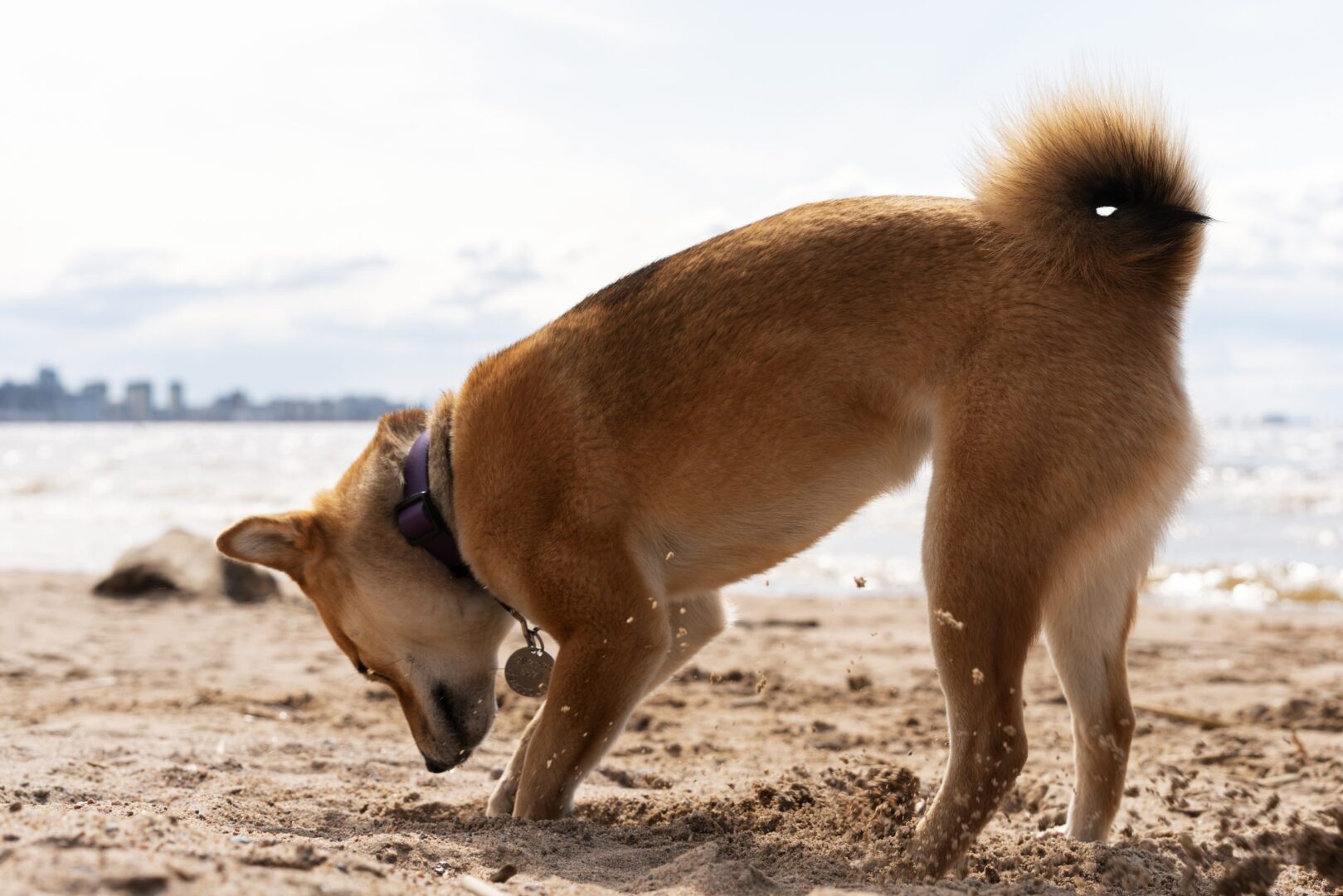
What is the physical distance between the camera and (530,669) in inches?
156

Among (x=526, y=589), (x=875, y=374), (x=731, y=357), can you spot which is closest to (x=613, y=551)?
(x=526, y=589)

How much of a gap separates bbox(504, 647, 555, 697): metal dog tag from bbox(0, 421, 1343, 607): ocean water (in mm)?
875

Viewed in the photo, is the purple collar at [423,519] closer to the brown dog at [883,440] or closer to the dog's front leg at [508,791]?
the brown dog at [883,440]

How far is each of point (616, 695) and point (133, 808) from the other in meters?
1.40

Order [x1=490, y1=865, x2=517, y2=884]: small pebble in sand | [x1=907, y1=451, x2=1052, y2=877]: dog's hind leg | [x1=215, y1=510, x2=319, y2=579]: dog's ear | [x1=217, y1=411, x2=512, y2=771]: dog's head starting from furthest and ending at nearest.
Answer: [x1=217, y1=411, x2=512, y2=771]: dog's head → [x1=215, y1=510, x2=319, y2=579]: dog's ear → [x1=907, y1=451, x2=1052, y2=877]: dog's hind leg → [x1=490, y1=865, x2=517, y2=884]: small pebble in sand

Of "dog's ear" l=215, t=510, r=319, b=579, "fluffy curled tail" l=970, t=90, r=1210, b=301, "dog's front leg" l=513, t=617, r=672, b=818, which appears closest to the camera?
"fluffy curled tail" l=970, t=90, r=1210, b=301

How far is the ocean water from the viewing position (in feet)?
36.8

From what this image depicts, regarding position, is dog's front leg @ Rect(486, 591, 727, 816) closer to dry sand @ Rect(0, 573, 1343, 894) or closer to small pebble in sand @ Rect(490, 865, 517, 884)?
dry sand @ Rect(0, 573, 1343, 894)

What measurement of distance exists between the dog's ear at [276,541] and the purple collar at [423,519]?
1.04 ft

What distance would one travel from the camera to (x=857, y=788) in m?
3.81

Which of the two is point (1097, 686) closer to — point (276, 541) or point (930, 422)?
point (930, 422)

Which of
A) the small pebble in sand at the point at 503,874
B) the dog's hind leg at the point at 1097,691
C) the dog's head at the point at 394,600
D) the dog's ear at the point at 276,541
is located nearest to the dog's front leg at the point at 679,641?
the dog's head at the point at 394,600

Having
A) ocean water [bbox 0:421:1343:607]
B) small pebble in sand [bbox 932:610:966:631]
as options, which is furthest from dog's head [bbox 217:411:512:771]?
small pebble in sand [bbox 932:610:966:631]

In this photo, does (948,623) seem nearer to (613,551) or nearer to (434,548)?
(613,551)
